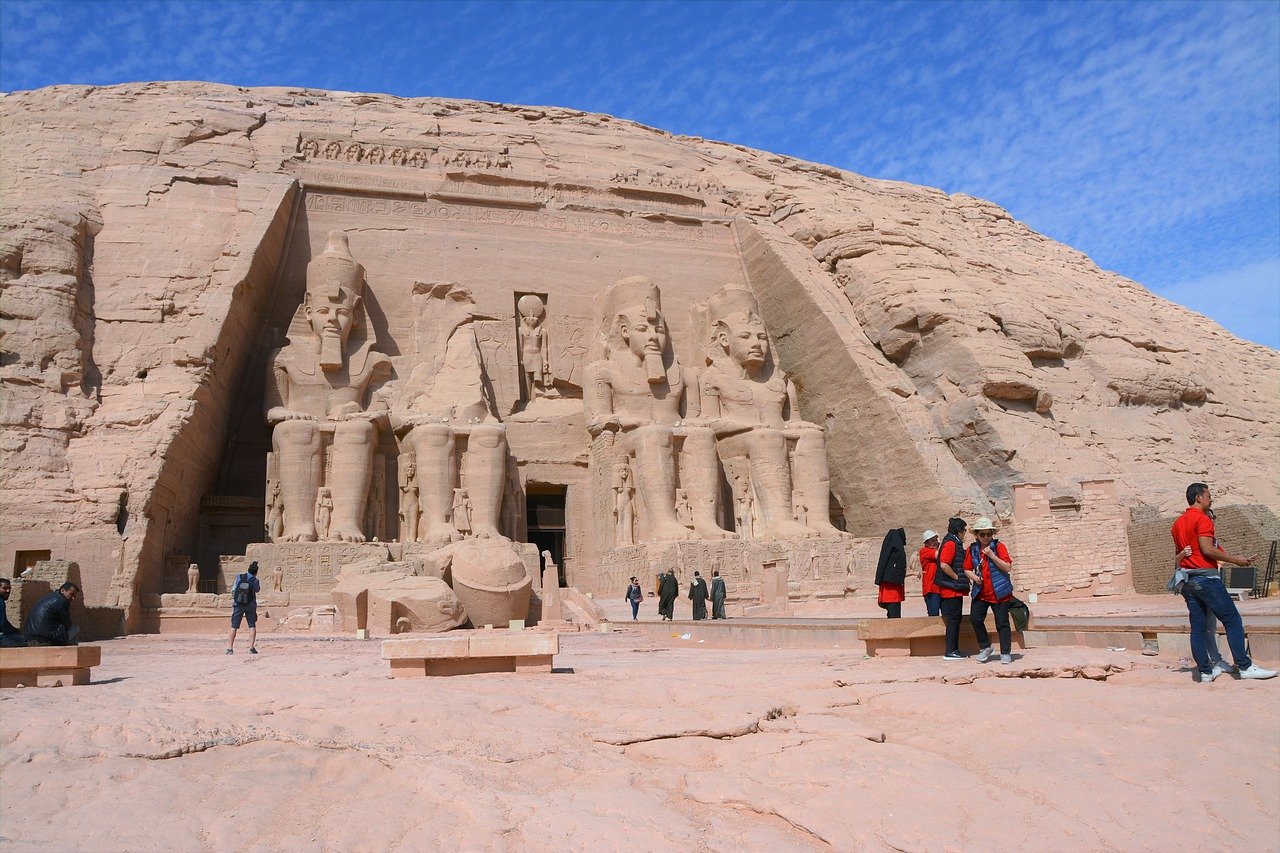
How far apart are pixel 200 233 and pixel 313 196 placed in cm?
232

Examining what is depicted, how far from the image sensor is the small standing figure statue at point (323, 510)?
12.0 meters

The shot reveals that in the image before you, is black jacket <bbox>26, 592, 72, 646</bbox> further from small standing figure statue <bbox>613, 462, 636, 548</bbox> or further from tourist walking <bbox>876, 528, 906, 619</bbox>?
small standing figure statue <bbox>613, 462, 636, 548</bbox>

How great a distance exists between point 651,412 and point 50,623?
9.38 metres

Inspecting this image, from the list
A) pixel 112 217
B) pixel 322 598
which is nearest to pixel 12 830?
pixel 322 598

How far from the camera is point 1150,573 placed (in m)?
11.2

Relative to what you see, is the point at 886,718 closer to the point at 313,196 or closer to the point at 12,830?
the point at 12,830

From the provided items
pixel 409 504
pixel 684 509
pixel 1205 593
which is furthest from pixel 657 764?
pixel 684 509

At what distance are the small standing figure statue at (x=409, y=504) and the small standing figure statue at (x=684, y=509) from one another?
3294mm

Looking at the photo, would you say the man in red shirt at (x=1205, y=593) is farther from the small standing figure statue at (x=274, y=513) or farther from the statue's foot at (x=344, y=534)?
the small standing figure statue at (x=274, y=513)

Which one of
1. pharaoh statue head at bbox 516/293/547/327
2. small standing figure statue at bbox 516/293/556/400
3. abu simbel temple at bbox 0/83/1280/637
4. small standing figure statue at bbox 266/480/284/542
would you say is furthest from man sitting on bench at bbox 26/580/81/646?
pharaoh statue head at bbox 516/293/547/327

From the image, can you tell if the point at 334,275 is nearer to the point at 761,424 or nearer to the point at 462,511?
the point at 462,511

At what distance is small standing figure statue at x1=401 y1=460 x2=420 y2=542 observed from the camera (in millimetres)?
12734

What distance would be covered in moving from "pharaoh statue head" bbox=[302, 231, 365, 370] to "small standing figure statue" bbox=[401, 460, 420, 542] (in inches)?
68.3

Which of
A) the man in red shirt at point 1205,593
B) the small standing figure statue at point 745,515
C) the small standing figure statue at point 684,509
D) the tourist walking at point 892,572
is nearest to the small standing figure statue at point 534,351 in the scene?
the small standing figure statue at point 684,509
